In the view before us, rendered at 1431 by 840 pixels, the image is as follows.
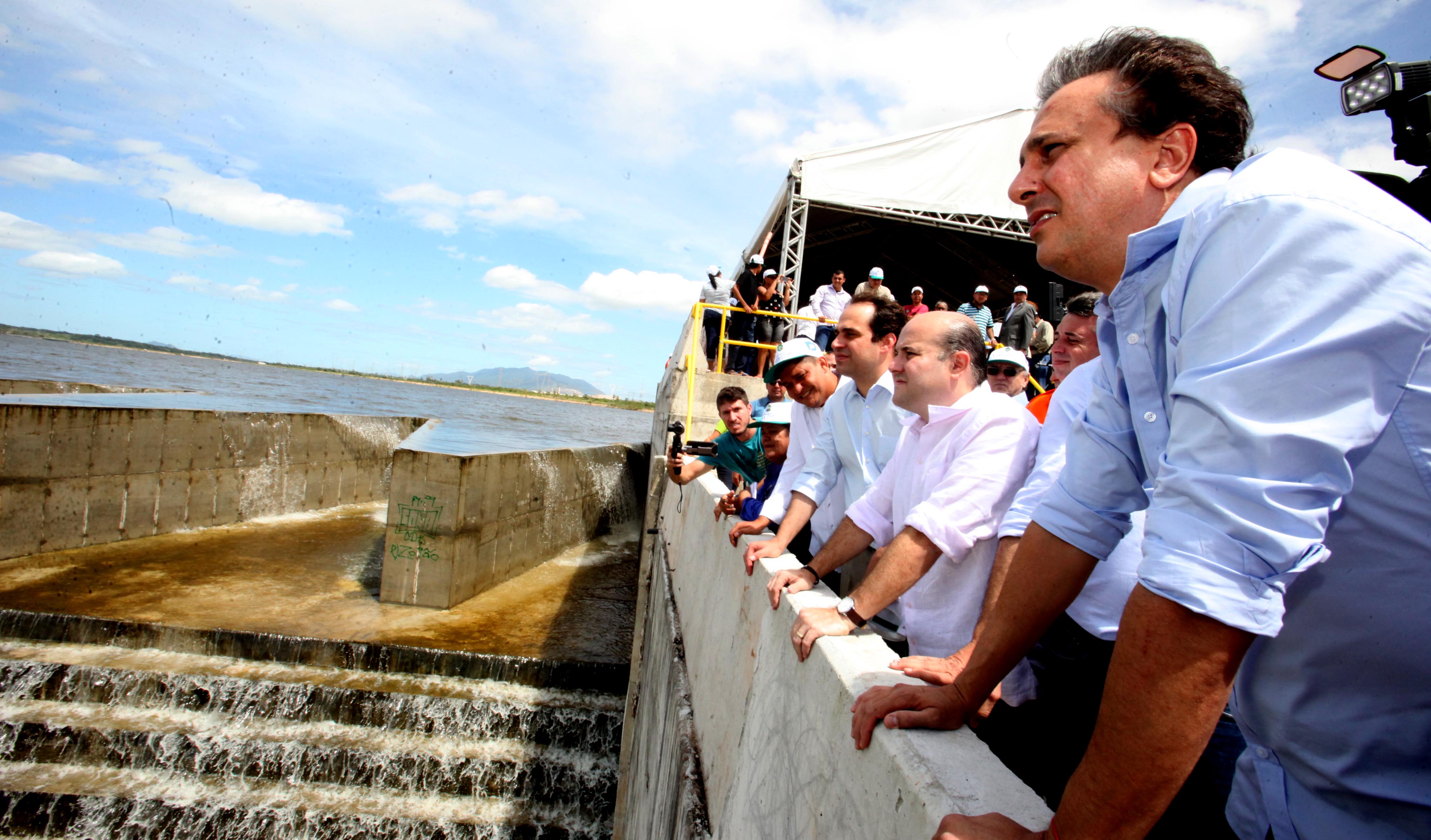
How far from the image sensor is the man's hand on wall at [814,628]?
1.86 metres

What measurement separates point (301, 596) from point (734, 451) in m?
6.46

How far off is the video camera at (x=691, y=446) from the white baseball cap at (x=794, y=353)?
1.67 metres

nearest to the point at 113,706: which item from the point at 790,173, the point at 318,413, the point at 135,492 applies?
the point at 135,492

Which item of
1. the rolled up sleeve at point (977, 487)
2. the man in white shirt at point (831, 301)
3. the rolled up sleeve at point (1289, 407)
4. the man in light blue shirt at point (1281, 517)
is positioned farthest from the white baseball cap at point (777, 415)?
the man in white shirt at point (831, 301)

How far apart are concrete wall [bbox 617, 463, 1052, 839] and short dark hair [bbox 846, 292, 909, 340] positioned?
1.29m

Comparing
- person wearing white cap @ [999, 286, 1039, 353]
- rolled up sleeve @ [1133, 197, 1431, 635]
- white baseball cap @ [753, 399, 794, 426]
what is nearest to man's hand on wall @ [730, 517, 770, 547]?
white baseball cap @ [753, 399, 794, 426]

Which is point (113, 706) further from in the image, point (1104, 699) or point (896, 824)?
point (1104, 699)

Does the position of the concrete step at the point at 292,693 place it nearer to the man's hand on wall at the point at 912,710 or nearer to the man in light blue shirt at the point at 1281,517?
the man's hand on wall at the point at 912,710

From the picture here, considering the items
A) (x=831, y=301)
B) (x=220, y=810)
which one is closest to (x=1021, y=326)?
(x=831, y=301)

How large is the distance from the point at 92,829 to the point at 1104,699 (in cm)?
842

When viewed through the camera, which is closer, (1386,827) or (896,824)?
(1386,827)

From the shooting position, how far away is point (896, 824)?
4.04 ft

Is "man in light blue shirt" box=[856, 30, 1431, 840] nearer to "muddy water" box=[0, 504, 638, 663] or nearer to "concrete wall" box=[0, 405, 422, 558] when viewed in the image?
"muddy water" box=[0, 504, 638, 663]

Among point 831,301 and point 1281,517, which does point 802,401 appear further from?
point 831,301
